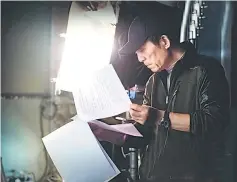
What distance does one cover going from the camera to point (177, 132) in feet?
5.26

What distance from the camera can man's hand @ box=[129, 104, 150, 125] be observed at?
63.5 inches

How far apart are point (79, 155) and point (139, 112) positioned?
0.27 m

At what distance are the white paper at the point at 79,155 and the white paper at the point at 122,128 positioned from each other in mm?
44

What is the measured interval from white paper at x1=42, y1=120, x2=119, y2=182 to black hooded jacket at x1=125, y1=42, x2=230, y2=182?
12 centimetres

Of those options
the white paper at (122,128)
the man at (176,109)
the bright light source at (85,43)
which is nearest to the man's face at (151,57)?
the man at (176,109)

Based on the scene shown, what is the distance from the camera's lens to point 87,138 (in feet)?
5.27

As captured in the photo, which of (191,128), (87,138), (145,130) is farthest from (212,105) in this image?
(87,138)

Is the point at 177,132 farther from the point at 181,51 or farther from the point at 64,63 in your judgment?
the point at 64,63

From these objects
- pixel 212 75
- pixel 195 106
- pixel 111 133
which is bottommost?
pixel 111 133

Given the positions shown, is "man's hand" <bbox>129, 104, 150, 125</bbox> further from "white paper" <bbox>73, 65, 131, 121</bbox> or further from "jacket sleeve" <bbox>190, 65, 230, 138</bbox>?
"jacket sleeve" <bbox>190, 65, 230, 138</bbox>

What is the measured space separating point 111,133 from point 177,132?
0.24 metres

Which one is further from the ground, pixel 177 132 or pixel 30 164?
pixel 177 132

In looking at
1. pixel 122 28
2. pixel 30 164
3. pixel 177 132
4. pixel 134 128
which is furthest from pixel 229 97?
pixel 30 164

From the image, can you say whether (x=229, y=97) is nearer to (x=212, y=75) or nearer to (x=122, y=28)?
(x=212, y=75)
